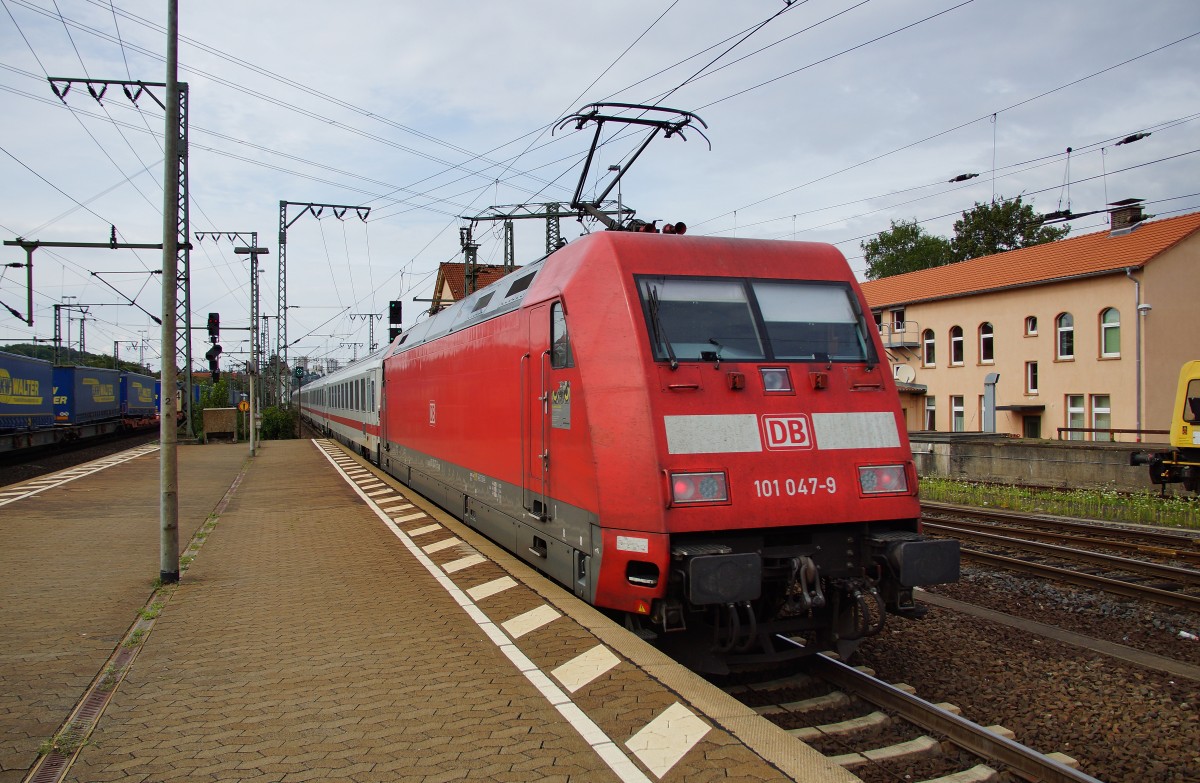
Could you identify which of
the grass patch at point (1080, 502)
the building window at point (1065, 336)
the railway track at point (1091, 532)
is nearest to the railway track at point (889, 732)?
the railway track at point (1091, 532)

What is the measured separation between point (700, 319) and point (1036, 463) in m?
17.2

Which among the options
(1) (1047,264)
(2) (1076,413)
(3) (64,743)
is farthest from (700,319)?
(1) (1047,264)

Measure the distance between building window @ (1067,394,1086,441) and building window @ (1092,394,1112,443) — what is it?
0.41 meters

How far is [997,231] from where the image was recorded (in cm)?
5800

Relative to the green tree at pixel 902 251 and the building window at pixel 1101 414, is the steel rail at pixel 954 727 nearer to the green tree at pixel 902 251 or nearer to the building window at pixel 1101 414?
the building window at pixel 1101 414

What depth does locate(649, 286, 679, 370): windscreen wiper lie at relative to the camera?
5926 millimetres

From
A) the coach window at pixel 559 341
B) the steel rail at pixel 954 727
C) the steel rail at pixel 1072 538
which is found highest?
the coach window at pixel 559 341

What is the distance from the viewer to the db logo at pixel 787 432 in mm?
5902

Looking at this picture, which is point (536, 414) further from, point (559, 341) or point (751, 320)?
point (751, 320)

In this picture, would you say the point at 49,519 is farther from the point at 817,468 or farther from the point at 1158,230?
the point at 1158,230

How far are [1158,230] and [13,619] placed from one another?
109 feet

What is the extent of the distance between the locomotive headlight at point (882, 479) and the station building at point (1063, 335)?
1797 cm

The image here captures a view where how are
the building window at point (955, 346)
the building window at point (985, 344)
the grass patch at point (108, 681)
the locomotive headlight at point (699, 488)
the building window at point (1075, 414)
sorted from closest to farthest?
the grass patch at point (108, 681) < the locomotive headlight at point (699, 488) < the building window at point (1075, 414) < the building window at point (985, 344) < the building window at point (955, 346)

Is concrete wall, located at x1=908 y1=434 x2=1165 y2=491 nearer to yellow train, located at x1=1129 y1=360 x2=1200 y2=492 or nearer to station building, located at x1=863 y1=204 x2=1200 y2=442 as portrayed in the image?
yellow train, located at x1=1129 y1=360 x2=1200 y2=492
